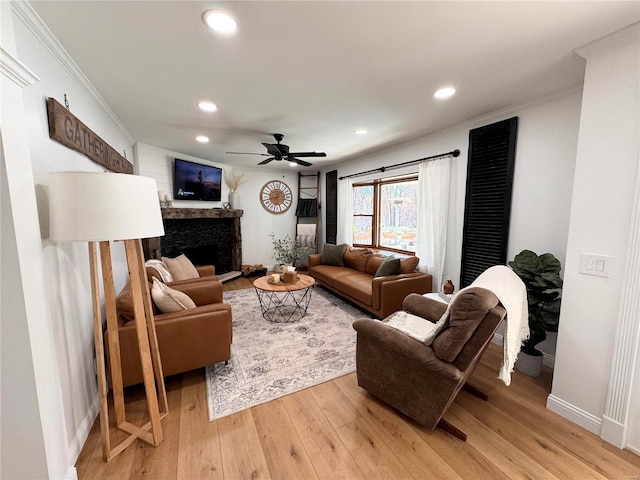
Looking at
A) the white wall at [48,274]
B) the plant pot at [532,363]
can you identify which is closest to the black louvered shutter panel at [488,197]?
the plant pot at [532,363]

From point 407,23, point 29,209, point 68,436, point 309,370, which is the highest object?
point 407,23

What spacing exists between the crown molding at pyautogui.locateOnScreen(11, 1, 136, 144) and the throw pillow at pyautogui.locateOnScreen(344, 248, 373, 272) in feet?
11.9

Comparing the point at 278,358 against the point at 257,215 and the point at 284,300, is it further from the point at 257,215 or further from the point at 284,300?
the point at 257,215

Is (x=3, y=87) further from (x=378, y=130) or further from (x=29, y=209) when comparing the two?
(x=378, y=130)

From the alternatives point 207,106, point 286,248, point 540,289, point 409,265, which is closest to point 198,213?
point 286,248

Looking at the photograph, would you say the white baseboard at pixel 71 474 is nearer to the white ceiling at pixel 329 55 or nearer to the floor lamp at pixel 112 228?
the floor lamp at pixel 112 228

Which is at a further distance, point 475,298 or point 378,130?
point 378,130

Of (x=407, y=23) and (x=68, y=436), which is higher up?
(x=407, y=23)

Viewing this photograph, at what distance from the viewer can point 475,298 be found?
4.53ft

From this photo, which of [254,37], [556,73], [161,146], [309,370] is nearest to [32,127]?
[254,37]

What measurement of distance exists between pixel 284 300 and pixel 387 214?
2.28 m

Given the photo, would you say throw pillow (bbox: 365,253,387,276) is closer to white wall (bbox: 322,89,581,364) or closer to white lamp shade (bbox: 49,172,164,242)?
white wall (bbox: 322,89,581,364)

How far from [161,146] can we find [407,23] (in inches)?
154

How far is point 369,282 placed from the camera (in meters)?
3.59
